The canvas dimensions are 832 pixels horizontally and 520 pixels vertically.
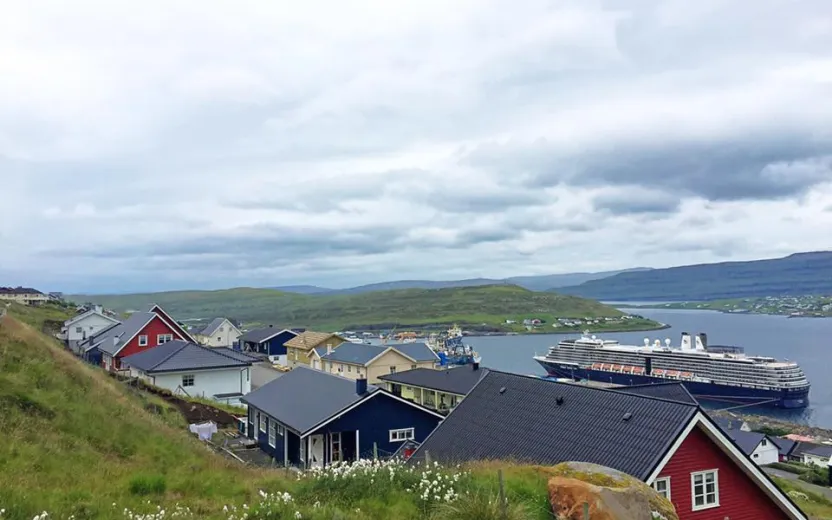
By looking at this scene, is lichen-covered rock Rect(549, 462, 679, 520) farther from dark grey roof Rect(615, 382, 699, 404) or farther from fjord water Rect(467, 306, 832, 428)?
fjord water Rect(467, 306, 832, 428)

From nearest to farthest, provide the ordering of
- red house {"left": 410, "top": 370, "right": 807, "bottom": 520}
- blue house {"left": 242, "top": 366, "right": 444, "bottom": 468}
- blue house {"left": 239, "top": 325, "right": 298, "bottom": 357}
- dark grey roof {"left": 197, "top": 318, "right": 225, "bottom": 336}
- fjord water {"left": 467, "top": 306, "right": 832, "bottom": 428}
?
red house {"left": 410, "top": 370, "right": 807, "bottom": 520} → blue house {"left": 242, "top": 366, "right": 444, "bottom": 468} → fjord water {"left": 467, "top": 306, "right": 832, "bottom": 428} → blue house {"left": 239, "top": 325, "right": 298, "bottom": 357} → dark grey roof {"left": 197, "top": 318, "right": 225, "bottom": 336}

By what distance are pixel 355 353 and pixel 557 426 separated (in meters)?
44.5

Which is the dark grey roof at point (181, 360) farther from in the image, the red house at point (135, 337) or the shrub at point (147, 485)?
the shrub at point (147, 485)

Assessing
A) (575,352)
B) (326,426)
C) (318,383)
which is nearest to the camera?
(326,426)

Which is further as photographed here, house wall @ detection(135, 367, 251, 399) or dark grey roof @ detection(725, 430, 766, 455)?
dark grey roof @ detection(725, 430, 766, 455)

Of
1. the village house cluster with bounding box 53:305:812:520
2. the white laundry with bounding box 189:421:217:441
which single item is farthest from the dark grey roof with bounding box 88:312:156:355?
the white laundry with bounding box 189:421:217:441

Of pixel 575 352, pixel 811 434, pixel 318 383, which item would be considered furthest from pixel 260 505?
pixel 575 352

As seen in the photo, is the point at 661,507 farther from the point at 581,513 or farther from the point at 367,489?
the point at 367,489

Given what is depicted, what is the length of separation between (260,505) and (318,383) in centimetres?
2272

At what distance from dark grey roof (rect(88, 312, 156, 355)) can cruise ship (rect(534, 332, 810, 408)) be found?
64.6 m

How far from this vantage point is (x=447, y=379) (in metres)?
41.2

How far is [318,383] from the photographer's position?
96.4ft

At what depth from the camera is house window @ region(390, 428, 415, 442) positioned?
2609cm

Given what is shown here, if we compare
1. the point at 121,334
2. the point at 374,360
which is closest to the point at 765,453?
the point at 374,360
